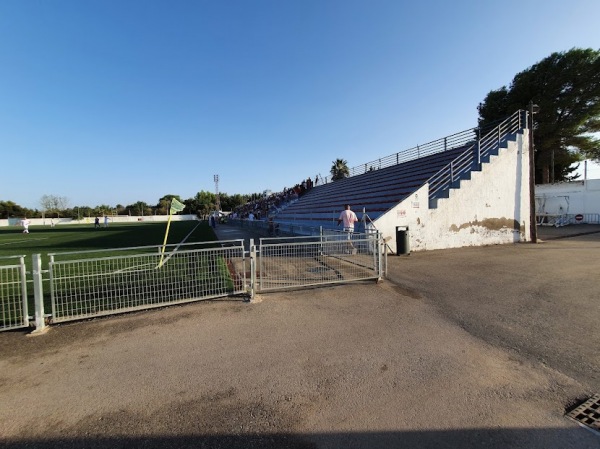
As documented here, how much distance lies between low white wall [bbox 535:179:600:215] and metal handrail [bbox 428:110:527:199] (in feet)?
57.5

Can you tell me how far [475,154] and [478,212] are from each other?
3275 mm

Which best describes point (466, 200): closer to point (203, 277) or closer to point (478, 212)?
point (478, 212)

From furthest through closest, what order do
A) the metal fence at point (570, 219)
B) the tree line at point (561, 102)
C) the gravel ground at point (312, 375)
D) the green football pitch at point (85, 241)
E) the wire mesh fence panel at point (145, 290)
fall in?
the tree line at point (561, 102) → the metal fence at point (570, 219) → the green football pitch at point (85, 241) → the wire mesh fence panel at point (145, 290) → the gravel ground at point (312, 375)

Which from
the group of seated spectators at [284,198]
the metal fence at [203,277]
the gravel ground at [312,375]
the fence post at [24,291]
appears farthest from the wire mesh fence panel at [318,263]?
the group of seated spectators at [284,198]

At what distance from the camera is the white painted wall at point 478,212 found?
1234 cm

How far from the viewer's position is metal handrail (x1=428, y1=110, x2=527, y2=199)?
14031 millimetres

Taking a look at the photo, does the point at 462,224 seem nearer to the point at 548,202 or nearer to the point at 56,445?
the point at 56,445

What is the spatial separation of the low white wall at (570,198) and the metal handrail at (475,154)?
17.5 meters

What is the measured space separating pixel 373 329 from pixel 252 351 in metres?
1.88

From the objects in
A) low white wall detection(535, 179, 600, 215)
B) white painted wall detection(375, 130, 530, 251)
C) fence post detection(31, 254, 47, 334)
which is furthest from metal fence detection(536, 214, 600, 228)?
fence post detection(31, 254, 47, 334)

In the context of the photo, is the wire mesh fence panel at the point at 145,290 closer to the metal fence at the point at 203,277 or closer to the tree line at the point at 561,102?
the metal fence at the point at 203,277

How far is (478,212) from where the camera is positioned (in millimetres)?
13867

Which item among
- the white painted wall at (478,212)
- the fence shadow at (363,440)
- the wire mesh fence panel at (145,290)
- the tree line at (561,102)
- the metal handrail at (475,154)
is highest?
the tree line at (561,102)

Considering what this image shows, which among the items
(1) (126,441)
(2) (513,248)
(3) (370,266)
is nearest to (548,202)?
(2) (513,248)
